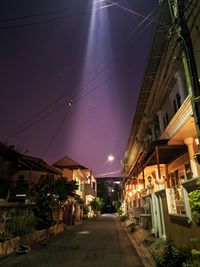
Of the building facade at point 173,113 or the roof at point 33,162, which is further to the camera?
the roof at point 33,162

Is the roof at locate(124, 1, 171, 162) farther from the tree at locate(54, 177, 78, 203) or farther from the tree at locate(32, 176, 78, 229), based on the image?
the tree at locate(32, 176, 78, 229)

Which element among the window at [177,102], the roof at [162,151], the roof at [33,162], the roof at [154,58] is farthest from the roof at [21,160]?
the window at [177,102]

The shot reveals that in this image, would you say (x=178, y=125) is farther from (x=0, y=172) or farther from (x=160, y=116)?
(x=0, y=172)

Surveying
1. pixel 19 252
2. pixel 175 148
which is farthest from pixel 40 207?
pixel 175 148

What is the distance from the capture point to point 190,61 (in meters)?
5.50

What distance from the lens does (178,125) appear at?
10.7 m

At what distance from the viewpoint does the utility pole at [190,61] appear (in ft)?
16.6

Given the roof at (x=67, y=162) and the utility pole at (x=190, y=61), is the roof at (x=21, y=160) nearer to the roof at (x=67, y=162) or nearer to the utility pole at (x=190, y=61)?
the utility pole at (x=190, y=61)

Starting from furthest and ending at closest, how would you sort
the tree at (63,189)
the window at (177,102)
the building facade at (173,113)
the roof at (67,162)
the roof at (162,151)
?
the roof at (67,162), the tree at (63,189), the window at (177,102), the roof at (162,151), the building facade at (173,113)

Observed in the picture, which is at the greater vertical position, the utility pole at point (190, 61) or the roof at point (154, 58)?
the roof at point (154, 58)

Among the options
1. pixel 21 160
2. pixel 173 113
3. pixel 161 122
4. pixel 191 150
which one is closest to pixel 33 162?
pixel 21 160

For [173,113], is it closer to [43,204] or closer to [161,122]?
[161,122]

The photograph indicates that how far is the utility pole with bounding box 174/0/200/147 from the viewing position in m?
5.07

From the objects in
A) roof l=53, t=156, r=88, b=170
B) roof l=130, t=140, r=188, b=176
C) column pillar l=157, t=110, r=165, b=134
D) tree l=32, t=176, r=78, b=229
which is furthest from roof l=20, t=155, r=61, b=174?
roof l=53, t=156, r=88, b=170
